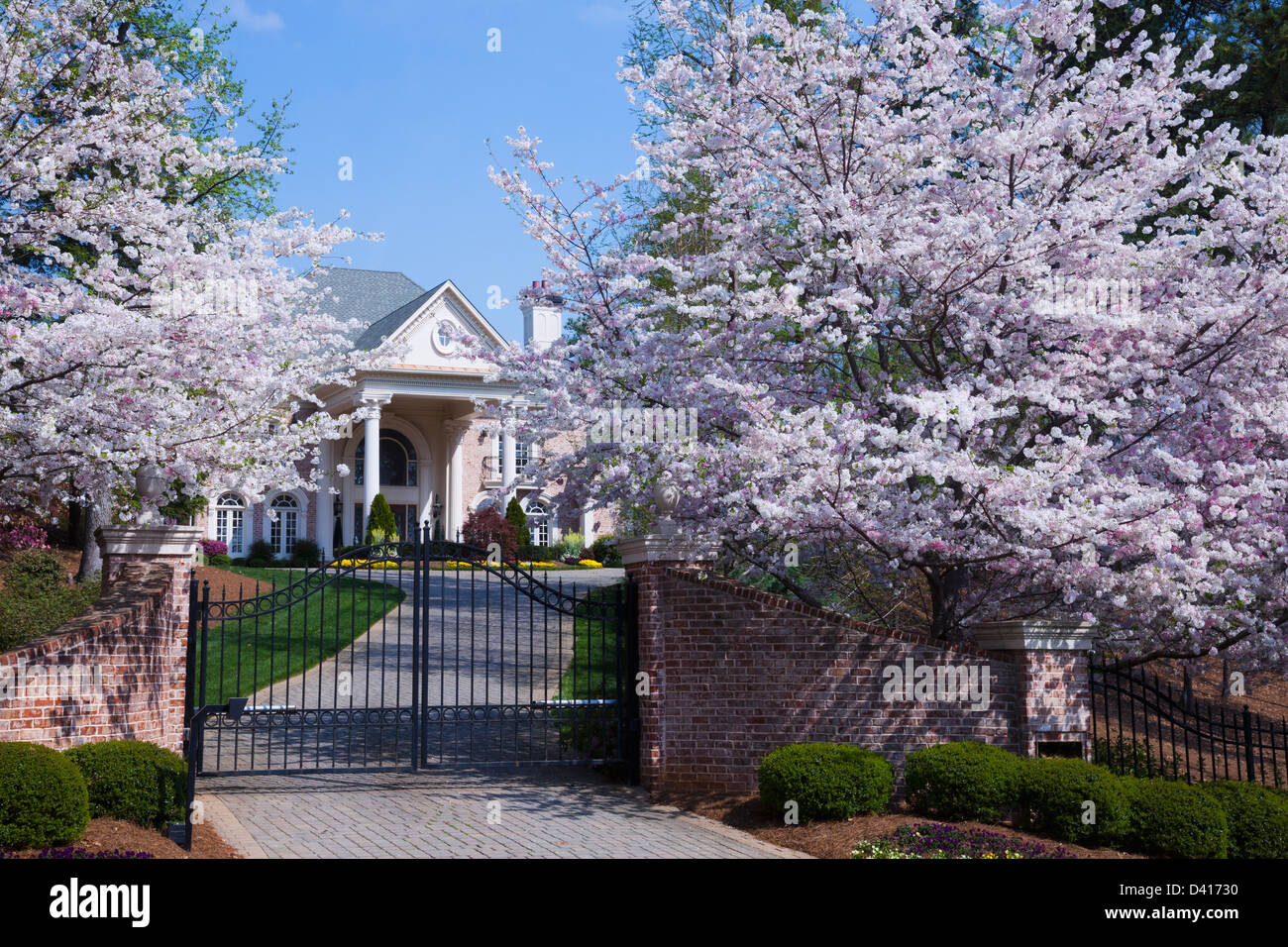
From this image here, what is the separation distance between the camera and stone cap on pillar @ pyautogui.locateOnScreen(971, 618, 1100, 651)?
10281mm

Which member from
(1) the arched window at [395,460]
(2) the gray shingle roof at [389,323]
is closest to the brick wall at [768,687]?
Answer: (2) the gray shingle roof at [389,323]

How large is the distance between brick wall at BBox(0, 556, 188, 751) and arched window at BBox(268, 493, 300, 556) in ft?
94.5

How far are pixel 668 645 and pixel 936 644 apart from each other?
2.44 meters

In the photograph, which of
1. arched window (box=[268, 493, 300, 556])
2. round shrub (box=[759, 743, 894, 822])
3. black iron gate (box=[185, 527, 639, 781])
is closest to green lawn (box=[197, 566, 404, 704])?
black iron gate (box=[185, 527, 639, 781])

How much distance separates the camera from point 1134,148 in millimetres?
11180

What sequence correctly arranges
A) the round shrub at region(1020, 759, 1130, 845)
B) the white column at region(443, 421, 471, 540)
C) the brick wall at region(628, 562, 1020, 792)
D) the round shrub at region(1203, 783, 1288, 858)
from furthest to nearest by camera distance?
the white column at region(443, 421, 471, 540) → the brick wall at region(628, 562, 1020, 792) → the round shrub at region(1203, 783, 1288, 858) → the round shrub at region(1020, 759, 1130, 845)

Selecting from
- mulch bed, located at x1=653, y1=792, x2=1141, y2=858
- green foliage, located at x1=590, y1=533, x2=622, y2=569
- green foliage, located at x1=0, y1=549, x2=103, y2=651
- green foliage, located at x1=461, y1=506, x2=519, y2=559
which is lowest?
mulch bed, located at x1=653, y1=792, x2=1141, y2=858

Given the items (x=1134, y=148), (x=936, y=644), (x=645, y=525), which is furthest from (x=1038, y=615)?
(x=645, y=525)

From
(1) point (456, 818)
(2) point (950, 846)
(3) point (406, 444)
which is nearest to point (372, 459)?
(3) point (406, 444)

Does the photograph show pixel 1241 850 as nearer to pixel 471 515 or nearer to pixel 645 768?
pixel 645 768

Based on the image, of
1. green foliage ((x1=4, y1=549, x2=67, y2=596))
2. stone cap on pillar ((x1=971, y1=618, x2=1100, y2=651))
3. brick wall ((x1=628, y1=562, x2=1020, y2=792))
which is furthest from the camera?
green foliage ((x1=4, y1=549, x2=67, y2=596))

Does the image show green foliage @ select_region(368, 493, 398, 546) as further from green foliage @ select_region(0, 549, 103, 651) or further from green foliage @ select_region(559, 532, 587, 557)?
green foliage @ select_region(0, 549, 103, 651)

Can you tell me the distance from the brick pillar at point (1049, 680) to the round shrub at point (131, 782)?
23.1ft

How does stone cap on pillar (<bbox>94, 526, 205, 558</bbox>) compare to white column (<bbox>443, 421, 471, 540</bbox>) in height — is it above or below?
below
